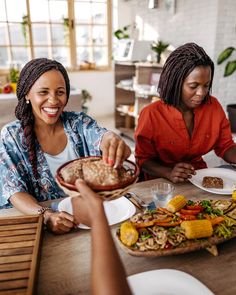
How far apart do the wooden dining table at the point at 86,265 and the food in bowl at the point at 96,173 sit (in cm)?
28

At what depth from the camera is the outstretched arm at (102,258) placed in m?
0.52

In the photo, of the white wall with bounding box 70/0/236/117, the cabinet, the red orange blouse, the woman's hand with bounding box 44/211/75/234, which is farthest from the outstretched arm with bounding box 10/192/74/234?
the cabinet

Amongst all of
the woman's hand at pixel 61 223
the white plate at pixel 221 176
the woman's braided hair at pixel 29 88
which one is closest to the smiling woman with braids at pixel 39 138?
the woman's braided hair at pixel 29 88

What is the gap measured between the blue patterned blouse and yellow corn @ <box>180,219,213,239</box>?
550mm

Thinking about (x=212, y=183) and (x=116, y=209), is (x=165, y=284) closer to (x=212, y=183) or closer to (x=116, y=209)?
(x=116, y=209)

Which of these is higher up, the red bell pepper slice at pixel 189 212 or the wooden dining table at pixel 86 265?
the red bell pepper slice at pixel 189 212

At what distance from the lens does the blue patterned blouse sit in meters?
1.23

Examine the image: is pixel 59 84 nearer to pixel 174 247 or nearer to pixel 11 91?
pixel 174 247

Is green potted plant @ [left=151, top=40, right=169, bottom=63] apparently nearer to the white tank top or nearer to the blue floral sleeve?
the white tank top

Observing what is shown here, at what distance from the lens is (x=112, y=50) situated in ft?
20.0

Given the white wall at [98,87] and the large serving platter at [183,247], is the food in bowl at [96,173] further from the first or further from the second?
the white wall at [98,87]

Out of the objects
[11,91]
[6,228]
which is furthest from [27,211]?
[11,91]

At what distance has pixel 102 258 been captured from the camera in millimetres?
538

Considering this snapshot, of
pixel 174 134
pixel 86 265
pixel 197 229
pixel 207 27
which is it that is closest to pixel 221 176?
pixel 174 134
